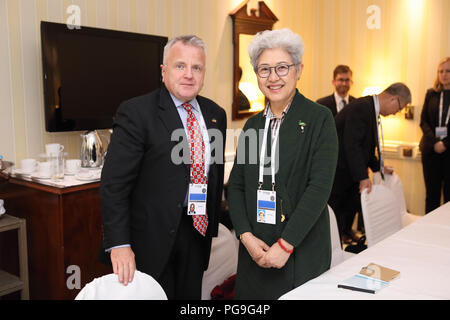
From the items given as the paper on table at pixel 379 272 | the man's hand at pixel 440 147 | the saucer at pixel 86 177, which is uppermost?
the saucer at pixel 86 177

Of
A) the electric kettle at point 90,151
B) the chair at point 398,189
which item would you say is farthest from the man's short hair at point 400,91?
the electric kettle at point 90,151

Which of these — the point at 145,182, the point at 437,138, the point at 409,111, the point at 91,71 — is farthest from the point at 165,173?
the point at 409,111

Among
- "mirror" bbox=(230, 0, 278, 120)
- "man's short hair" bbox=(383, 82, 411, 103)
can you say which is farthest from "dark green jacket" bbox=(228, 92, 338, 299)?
"mirror" bbox=(230, 0, 278, 120)

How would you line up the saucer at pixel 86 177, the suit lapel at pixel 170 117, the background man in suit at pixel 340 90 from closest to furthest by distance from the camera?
the suit lapel at pixel 170 117
the saucer at pixel 86 177
the background man in suit at pixel 340 90

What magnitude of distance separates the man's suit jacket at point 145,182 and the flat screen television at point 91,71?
137 cm

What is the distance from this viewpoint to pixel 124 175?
165cm

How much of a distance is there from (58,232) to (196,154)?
1.17 m

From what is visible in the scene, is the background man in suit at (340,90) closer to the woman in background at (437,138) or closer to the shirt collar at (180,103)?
the woman in background at (437,138)

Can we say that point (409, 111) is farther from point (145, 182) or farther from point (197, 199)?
point (145, 182)

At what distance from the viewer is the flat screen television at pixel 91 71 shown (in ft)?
9.40

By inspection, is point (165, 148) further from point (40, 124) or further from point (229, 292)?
point (40, 124)

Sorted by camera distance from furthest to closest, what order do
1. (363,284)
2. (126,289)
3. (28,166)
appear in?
(28,166) → (363,284) → (126,289)

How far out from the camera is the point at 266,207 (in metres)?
1.67

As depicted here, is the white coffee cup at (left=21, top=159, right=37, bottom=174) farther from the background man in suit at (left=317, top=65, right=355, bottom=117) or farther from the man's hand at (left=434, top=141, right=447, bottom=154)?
the man's hand at (left=434, top=141, right=447, bottom=154)
